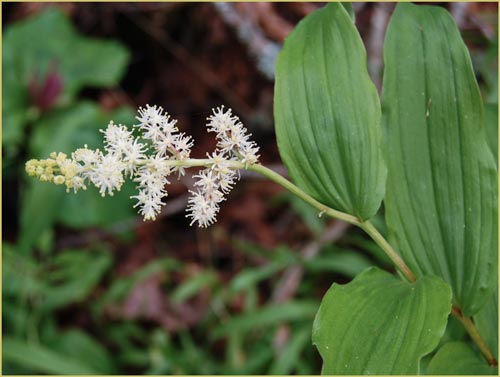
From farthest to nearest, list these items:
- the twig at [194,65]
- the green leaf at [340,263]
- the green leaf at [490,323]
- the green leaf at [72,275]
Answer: the twig at [194,65]
the green leaf at [72,275]
the green leaf at [340,263]
the green leaf at [490,323]

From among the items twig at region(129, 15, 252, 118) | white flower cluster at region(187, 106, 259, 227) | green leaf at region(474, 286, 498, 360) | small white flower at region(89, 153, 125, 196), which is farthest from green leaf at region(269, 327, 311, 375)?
twig at region(129, 15, 252, 118)

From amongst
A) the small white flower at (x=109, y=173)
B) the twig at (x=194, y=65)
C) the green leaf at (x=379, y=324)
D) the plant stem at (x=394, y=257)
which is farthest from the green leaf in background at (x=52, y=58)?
the green leaf at (x=379, y=324)

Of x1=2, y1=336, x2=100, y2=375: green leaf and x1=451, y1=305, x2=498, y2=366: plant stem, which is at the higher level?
x1=451, y1=305, x2=498, y2=366: plant stem

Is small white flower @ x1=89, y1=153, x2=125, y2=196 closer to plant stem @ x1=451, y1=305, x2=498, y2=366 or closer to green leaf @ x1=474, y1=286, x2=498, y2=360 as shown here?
plant stem @ x1=451, y1=305, x2=498, y2=366

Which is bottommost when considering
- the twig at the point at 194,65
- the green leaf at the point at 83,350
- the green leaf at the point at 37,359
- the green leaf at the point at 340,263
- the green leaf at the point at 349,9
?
the green leaf at the point at 83,350

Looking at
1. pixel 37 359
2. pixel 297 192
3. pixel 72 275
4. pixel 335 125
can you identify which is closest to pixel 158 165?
pixel 297 192

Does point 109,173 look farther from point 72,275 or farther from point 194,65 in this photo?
point 194,65

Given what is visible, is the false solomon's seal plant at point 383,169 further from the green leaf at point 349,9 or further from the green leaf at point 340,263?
the green leaf at point 340,263

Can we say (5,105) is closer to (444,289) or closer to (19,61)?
(19,61)
